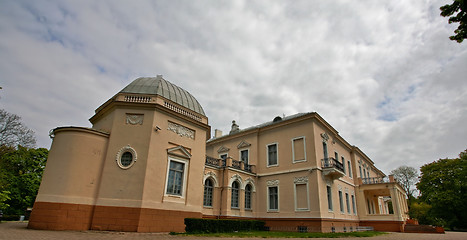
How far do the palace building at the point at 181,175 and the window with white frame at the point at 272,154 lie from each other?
0.08 meters

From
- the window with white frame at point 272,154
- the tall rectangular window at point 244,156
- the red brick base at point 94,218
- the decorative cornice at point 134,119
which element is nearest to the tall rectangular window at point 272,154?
the window with white frame at point 272,154

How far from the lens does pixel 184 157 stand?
15336mm

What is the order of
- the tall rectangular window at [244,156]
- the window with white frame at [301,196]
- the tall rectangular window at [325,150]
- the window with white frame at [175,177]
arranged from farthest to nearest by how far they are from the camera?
1. the tall rectangular window at [244,156]
2. the tall rectangular window at [325,150]
3. the window with white frame at [301,196]
4. the window with white frame at [175,177]

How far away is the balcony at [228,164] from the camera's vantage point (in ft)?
62.5

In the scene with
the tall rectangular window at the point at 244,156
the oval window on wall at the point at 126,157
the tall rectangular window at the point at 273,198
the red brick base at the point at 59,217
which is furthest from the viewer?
the tall rectangular window at the point at 244,156

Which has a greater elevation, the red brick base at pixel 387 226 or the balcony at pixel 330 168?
the balcony at pixel 330 168

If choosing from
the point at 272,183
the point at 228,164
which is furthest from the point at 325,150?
the point at 228,164

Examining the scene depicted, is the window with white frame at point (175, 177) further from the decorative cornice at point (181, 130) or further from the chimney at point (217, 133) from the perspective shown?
the chimney at point (217, 133)

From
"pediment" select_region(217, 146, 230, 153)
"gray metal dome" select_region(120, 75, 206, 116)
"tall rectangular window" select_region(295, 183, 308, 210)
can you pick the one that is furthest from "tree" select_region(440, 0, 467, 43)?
"pediment" select_region(217, 146, 230, 153)

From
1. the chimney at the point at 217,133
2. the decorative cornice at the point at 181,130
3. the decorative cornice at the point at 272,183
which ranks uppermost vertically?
the chimney at the point at 217,133

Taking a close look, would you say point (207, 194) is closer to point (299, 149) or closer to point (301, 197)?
point (301, 197)

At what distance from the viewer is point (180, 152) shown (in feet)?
49.8

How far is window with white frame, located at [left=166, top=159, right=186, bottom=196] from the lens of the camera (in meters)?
14.4

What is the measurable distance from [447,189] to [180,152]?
3392 cm
